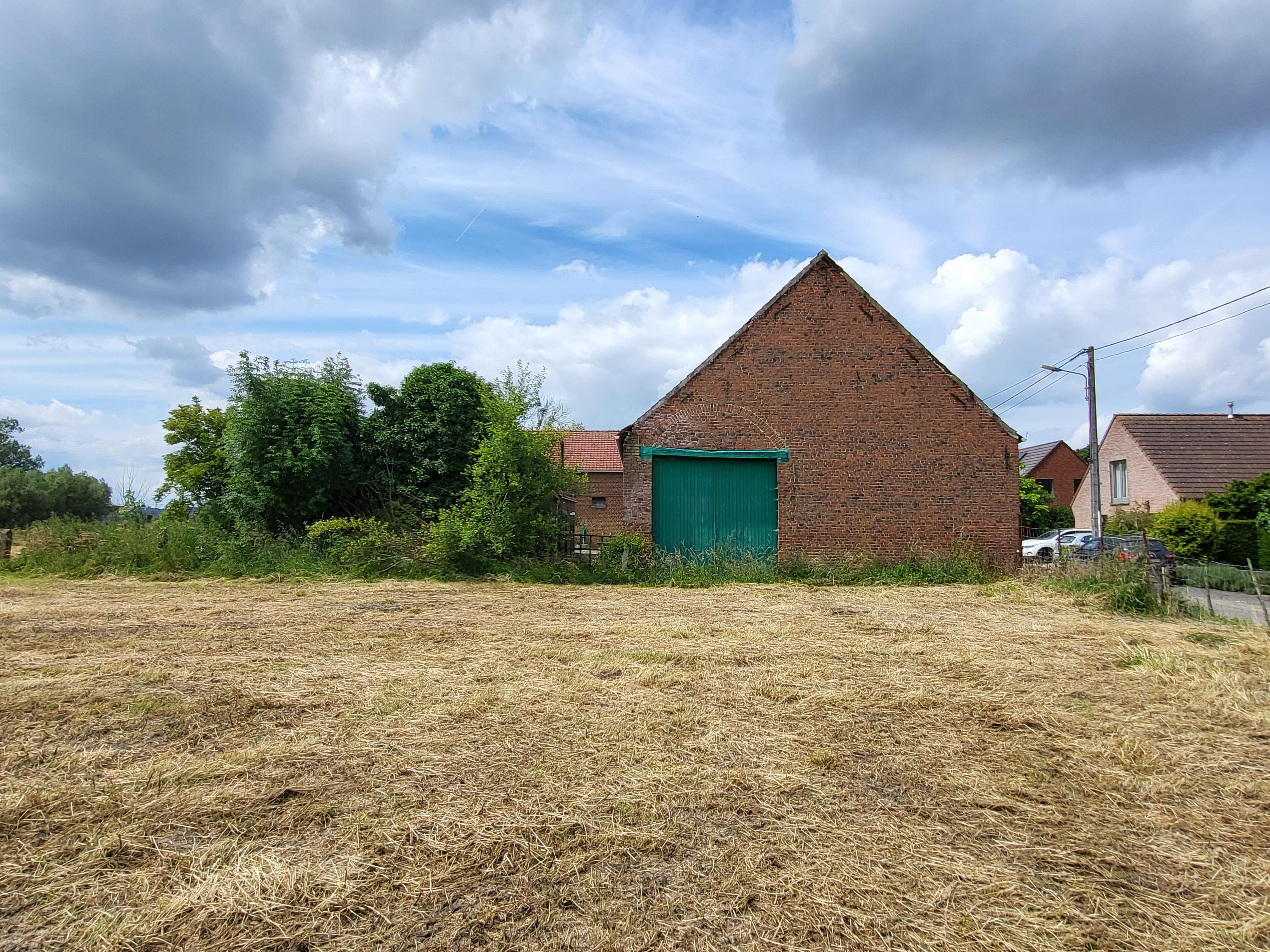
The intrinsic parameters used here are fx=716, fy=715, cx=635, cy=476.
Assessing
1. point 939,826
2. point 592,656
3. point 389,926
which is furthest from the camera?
point 592,656

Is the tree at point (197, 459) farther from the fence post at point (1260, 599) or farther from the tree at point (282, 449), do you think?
the fence post at point (1260, 599)

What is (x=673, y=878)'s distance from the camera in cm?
274

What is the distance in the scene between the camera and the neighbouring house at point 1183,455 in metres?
23.4

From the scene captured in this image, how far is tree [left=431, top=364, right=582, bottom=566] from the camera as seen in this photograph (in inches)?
524

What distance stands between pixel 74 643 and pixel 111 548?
30.2 feet

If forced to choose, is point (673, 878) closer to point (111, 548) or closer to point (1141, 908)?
point (1141, 908)

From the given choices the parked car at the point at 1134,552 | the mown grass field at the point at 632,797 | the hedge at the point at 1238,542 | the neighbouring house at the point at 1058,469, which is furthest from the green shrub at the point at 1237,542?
the neighbouring house at the point at 1058,469

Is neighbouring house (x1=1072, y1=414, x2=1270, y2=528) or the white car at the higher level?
neighbouring house (x1=1072, y1=414, x2=1270, y2=528)

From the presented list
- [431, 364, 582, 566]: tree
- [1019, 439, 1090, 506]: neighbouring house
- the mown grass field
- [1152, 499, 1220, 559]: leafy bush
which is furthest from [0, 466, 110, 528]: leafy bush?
[1019, 439, 1090, 506]: neighbouring house

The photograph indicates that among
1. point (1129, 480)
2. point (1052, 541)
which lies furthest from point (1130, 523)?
point (1129, 480)

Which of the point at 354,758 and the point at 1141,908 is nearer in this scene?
the point at 1141,908

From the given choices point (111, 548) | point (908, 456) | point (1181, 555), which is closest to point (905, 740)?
point (908, 456)

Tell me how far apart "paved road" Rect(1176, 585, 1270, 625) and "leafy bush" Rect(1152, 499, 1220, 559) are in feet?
25.8

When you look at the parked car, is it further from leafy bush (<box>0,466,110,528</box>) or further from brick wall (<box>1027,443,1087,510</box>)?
leafy bush (<box>0,466,110,528</box>)
